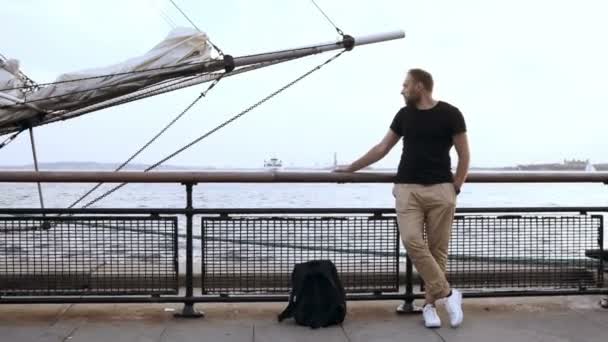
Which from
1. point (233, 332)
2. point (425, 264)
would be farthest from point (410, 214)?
point (233, 332)

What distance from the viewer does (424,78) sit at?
4699 millimetres

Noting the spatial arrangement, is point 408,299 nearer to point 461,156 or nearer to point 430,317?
point 430,317

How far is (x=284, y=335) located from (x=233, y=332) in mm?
351

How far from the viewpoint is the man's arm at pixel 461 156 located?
15.4 feet

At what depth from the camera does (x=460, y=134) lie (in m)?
4.68

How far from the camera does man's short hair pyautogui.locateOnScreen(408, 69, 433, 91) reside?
4.70 metres

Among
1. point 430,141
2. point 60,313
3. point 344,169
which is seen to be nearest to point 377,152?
point 344,169

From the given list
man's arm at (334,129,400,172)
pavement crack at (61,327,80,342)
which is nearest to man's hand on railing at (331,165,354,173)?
man's arm at (334,129,400,172)

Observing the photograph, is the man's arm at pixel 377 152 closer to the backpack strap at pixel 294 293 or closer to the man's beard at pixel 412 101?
the man's beard at pixel 412 101

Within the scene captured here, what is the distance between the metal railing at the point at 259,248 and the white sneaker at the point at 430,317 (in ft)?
1.09

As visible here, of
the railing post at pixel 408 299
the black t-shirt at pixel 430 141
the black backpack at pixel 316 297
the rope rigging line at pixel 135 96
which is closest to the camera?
the black t-shirt at pixel 430 141

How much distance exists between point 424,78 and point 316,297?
5.57 ft

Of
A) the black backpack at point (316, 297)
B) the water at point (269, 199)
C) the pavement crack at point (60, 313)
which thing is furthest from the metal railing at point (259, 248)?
the water at point (269, 199)

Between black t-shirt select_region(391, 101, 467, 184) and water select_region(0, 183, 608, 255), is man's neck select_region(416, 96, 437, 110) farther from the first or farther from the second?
water select_region(0, 183, 608, 255)
